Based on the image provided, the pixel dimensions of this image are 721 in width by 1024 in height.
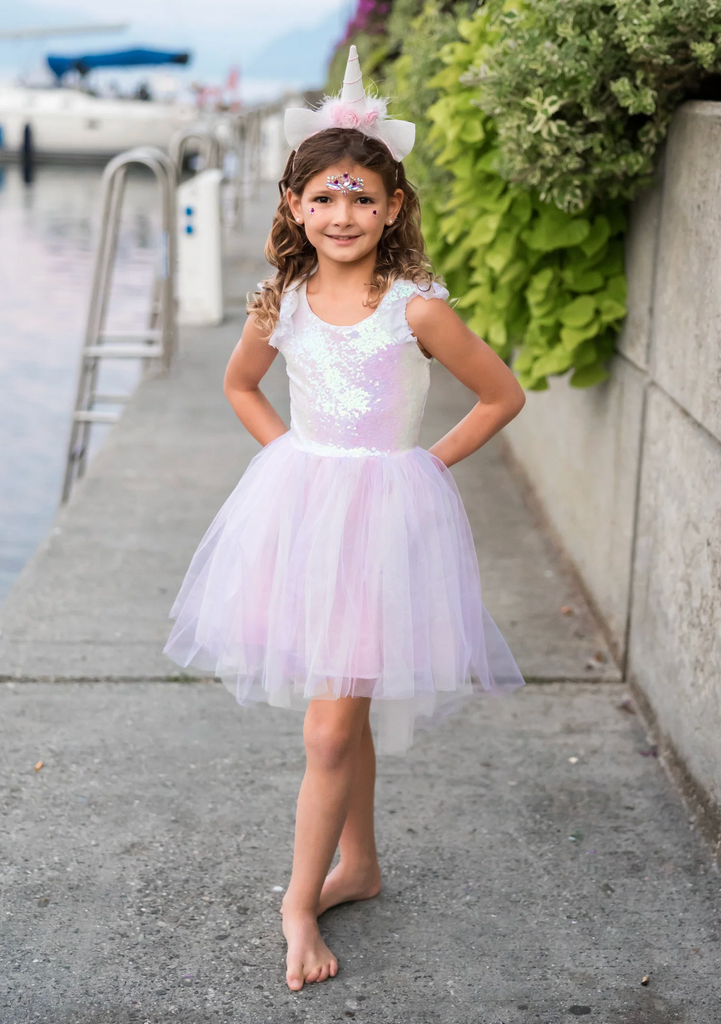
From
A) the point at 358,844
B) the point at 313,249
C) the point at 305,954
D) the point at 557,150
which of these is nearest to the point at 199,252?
the point at 557,150

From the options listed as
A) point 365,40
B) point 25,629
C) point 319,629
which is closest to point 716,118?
point 319,629

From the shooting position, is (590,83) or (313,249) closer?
(313,249)

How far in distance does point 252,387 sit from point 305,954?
1225 millimetres

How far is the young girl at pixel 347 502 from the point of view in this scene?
2336 millimetres

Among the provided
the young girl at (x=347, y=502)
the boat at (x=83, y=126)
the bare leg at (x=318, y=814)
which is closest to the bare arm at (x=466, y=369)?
the young girl at (x=347, y=502)

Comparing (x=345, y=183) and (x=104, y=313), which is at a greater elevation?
(x=345, y=183)

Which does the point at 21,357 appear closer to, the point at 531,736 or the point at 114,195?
the point at 114,195

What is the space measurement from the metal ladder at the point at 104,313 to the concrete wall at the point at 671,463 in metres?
3.06

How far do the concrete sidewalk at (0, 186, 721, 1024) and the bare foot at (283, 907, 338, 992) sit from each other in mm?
37

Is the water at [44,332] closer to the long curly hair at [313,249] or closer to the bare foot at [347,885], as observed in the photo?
the bare foot at [347,885]

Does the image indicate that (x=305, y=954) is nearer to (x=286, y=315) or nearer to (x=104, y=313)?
(x=286, y=315)

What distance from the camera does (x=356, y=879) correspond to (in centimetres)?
266

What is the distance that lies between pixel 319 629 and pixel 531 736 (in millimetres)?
1307

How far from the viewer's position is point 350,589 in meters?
2.35
